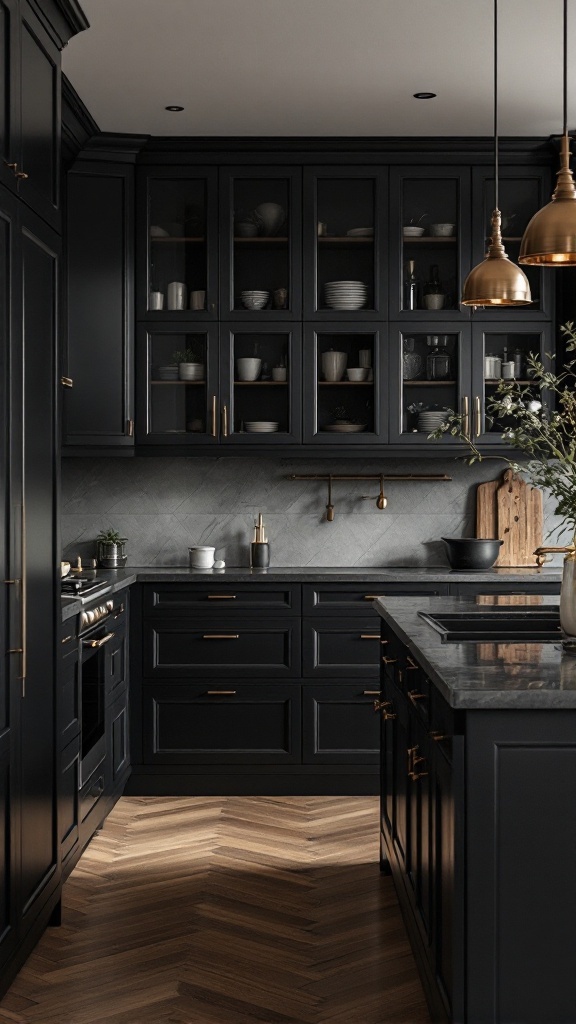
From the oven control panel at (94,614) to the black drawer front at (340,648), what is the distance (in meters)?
0.99

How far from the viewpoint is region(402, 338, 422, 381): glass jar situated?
495 cm

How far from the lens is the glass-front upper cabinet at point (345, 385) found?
16.1 ft

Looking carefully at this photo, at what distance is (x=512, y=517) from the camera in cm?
527

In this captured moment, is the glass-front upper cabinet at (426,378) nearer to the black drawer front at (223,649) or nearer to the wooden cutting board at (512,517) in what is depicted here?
the wooden cutting board at (512,517)

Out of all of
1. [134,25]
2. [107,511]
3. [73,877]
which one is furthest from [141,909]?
[134,25]

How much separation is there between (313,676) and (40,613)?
195 cm

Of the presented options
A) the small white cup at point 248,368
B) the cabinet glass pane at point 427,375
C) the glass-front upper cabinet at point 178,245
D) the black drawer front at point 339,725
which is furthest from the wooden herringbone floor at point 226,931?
the glass-front upper cabinet at point 178,245

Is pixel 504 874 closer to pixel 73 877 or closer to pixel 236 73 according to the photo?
pixel 73 877

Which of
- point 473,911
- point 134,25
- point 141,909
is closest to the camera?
point 473,911

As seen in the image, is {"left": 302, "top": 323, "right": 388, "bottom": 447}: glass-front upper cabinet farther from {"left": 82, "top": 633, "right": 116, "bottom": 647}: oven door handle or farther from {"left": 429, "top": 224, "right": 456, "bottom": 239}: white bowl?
{"left": 82, "top": 633, "right": 116, "bottom": 647}: oven door handle

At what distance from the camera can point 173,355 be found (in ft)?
16.2

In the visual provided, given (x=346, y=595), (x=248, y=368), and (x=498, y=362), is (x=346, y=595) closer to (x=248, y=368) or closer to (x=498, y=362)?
(x=248, y=368)

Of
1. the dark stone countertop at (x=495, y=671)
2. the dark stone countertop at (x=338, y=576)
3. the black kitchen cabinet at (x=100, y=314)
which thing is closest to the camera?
the dark stone countertop at (x=495, y=671)

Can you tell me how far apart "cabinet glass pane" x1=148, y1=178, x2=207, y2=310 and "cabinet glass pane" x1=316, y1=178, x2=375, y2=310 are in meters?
0.56
